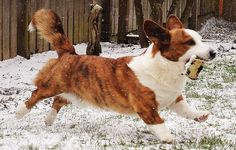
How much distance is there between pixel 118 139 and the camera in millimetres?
5598

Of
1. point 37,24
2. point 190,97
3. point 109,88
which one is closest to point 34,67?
point 190,97

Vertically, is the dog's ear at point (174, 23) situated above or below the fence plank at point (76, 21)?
above

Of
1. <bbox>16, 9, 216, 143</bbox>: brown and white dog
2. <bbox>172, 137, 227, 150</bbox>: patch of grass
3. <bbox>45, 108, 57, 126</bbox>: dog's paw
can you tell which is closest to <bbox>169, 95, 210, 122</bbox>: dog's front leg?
<bbox>16, 9, 216, 143</bbox>: brown and white dog

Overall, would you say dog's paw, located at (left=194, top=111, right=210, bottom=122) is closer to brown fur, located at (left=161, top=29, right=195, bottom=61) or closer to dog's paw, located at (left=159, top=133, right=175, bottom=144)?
dog's paw, located at (left=159, top=133, right=175, bottom=144)

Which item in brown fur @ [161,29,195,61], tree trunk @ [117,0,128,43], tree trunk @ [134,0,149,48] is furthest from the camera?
tree trunk @ [117,0,128,43]

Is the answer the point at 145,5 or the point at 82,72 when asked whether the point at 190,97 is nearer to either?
the point at 82,72

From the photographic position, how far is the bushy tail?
6.46 m

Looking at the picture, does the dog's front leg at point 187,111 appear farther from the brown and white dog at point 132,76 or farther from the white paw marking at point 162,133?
the white paw marking at point 162,133

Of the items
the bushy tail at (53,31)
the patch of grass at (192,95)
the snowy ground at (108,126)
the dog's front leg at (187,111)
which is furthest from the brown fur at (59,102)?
the patch of grass at (192,95)

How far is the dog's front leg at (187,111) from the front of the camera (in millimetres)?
5770

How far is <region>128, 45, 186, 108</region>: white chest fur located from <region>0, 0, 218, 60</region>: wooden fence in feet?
22.7

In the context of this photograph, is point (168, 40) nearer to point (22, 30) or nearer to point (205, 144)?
point (205, 144)

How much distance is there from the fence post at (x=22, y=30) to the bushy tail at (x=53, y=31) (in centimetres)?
593

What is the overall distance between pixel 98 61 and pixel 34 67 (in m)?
5.84
